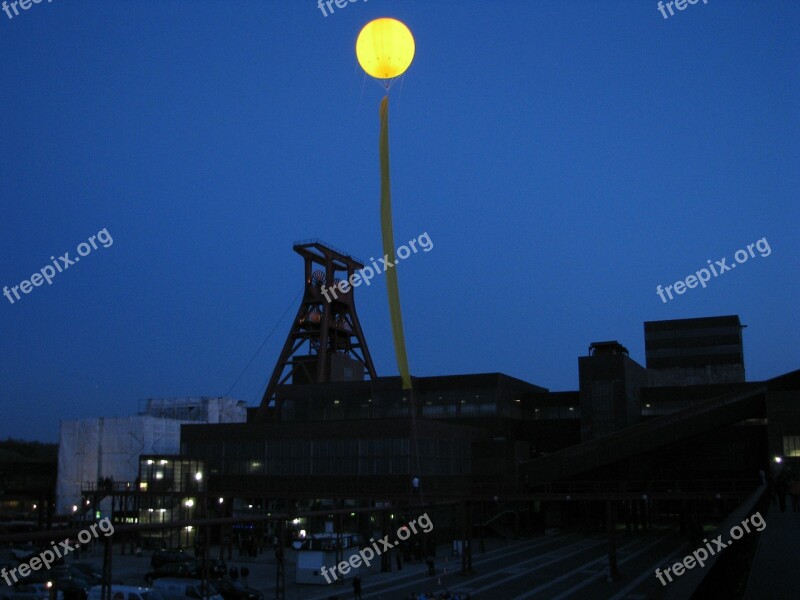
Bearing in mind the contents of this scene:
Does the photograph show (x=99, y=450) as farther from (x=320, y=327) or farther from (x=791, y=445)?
(x=791, y=445)

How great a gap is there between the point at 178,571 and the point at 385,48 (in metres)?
26.0

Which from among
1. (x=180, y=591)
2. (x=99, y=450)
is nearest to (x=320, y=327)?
(x=99, y=450)

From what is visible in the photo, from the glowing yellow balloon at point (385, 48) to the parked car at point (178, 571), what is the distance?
24512 millimetres

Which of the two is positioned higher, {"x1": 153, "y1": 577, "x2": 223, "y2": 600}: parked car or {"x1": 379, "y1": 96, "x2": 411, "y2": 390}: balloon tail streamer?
{"x1": 379, "y1": 96, "x2": 411, "y2": 390}: balloon tail streamer

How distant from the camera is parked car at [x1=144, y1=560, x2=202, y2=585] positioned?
3161 cm

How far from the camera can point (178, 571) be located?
32312 millimetres

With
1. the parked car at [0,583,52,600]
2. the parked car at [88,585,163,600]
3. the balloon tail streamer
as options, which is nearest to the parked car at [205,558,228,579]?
the parked car at [0,583,52,600]

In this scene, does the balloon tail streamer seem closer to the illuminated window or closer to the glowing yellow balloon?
the glowing yellow balloon

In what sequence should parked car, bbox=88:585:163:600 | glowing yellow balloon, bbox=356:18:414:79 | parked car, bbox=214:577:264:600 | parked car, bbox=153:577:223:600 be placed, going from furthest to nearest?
parked car, bbox=214:577:264:600 < parked car, bbox=153:577:223:600 < parked car, bbox=88:585:163:600 < glowing yellow balloon, bbox=356:18:414:79

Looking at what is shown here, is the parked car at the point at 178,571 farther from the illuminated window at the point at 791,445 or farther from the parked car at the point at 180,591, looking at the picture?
the illuminated window at the point at 791,445

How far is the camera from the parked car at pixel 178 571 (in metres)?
31.6

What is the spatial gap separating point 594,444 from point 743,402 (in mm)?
10658

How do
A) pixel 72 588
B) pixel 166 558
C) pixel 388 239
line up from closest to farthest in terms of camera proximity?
pixel 388 239, pixel 72 588, pixel 166 558

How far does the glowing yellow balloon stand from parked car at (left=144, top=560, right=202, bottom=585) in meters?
24.5
